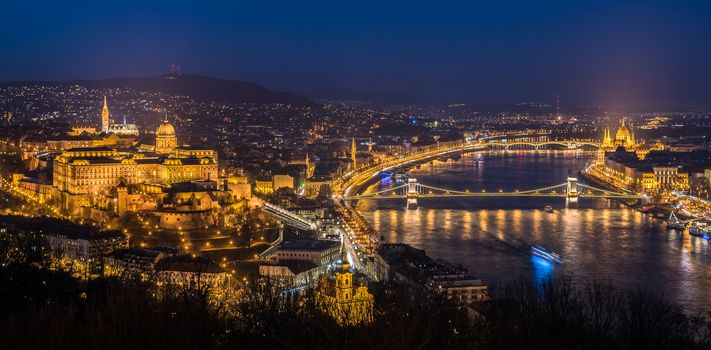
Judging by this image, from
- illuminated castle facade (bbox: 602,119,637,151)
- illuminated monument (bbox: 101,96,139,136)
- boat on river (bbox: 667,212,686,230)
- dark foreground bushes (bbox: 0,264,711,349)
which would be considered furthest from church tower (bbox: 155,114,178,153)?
illuminated castle facade (bbox: 602,119,637,151)

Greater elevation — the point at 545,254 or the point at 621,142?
the point at 621,142

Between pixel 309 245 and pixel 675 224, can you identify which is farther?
pixel 675 224

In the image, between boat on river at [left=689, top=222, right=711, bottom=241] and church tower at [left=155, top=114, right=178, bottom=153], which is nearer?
boat on river at [left=689, top=222, right=711, bottom=241]

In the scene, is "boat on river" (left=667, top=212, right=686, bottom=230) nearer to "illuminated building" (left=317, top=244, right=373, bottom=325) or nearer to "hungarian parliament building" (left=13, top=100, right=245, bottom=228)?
"hungarian parliament building" (left=13, top=100, right=245, bottom=228)

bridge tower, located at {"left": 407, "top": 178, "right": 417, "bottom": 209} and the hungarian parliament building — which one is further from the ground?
the hungarian parliament building

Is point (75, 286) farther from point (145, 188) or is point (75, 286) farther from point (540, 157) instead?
point (540, 157)

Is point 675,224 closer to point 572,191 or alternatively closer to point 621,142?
point 572,191

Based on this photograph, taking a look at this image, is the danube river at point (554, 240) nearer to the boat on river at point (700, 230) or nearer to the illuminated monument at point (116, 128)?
the boat on river at point (700, 230)

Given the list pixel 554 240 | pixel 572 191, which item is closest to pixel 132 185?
pixel 554 240
